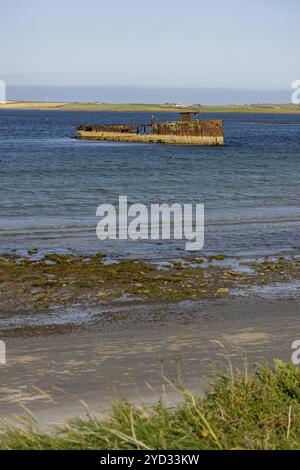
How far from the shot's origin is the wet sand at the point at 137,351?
9.15 m

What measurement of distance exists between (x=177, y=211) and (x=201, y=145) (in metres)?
59.1

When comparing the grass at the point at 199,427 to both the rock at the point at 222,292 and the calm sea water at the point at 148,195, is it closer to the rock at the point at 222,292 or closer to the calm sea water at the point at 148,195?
the rock at the point at 222,292

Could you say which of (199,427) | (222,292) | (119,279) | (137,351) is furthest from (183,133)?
(199,427)

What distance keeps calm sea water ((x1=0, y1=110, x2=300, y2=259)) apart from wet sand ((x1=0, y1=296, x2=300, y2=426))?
591 centimetres

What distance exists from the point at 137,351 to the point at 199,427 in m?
5.58

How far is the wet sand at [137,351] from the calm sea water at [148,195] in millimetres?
5906

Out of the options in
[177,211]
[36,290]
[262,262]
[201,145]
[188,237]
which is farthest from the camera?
[201,145]

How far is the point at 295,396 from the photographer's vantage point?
22.0ft

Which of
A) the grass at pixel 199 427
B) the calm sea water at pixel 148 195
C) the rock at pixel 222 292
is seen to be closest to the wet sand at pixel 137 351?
the rock at pixel 222 292

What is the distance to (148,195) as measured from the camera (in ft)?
121

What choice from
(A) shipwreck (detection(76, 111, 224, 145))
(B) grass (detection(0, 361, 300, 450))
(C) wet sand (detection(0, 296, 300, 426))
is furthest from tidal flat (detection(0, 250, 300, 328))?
(A) shipwreck (detection(76, 111, 224, 145))

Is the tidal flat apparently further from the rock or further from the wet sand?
the wet sand

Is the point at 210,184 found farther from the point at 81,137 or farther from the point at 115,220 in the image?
the point at 81,137

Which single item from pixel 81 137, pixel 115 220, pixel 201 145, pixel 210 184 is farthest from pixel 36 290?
pixel 81 137
